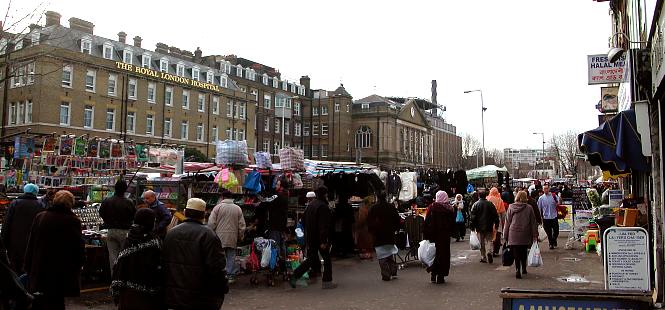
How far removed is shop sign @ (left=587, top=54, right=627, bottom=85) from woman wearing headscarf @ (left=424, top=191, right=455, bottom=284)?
496cm

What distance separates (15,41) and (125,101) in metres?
35.4

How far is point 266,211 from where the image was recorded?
1193cm

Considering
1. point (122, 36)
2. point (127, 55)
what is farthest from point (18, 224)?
point (122, 36)

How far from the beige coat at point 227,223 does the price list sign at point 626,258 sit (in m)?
6.33

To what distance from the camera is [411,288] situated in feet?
33.6

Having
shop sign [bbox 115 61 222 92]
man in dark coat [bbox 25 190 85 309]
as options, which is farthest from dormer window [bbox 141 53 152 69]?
man in dark coat [bbox 25 190 85 309]

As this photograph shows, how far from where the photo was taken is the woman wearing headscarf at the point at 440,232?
420 inches

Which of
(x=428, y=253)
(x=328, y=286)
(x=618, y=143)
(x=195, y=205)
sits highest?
(x=618, y=143)

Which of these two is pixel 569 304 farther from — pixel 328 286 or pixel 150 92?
pixel 150 92

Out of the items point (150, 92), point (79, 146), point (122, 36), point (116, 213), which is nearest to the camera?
point (116, 213)

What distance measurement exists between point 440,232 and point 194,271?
663 cm

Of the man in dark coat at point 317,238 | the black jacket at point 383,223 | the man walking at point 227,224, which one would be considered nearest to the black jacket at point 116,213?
the man walking at point 227,224

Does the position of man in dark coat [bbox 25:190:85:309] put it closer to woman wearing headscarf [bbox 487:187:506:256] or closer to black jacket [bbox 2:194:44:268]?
black jacket [bbox 2:194:44:268]

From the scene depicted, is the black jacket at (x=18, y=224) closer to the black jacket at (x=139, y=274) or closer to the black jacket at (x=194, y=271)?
the black jacket at (x=139, y=274)
